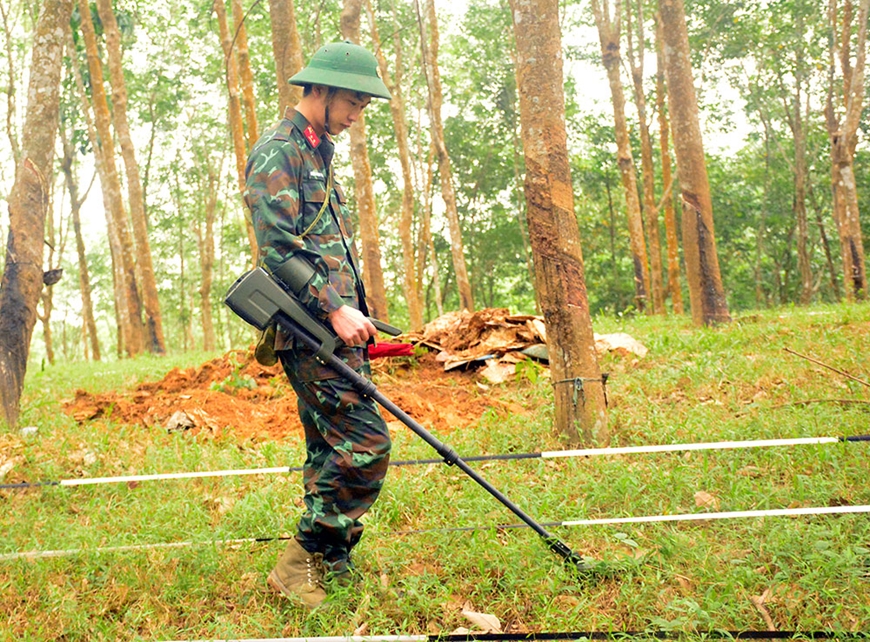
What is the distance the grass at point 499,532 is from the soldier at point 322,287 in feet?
0.87

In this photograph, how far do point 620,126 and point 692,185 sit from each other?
20.0 feet

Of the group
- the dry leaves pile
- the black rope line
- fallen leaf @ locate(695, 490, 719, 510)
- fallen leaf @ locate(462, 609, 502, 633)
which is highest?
the dry leaves pile

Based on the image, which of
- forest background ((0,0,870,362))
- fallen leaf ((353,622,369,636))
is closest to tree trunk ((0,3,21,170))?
forest background ((0,0,870,362))

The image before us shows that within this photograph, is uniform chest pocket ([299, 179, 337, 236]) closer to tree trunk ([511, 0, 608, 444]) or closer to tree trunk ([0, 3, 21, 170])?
tree trunk ([511, 0, 608, 444])

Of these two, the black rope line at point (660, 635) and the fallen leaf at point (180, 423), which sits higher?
the fallen leaf at point (180, 423)

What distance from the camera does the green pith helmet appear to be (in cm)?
292

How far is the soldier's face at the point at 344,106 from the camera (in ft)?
9.89

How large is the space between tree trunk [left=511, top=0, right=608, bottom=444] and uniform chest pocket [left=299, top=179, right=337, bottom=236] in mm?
1834

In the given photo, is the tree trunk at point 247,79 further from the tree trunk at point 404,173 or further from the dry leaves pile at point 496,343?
the dry leaves pile at point 496,343

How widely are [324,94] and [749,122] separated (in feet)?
74.2

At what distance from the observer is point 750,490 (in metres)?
3.75

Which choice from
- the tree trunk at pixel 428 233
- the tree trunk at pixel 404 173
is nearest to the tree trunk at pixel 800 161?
the tree trunk at pixel 428 233

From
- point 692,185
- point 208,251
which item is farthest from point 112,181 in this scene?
point 692,185

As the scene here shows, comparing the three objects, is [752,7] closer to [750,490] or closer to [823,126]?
[823,126]
